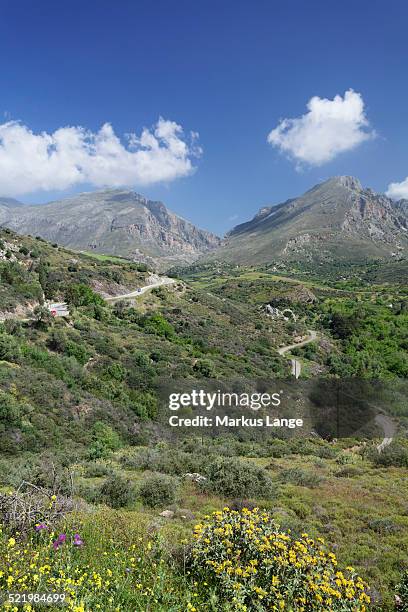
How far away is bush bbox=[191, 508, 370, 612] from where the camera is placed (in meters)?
4.12

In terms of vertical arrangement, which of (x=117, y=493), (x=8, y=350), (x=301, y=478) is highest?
(x=8, y=350)

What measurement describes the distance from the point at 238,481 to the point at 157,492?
259cm

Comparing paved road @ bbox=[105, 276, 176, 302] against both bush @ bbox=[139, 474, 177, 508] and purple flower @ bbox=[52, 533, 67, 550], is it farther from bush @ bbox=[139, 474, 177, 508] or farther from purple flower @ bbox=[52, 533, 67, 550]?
purple flower @ bbox=[52, 533, 67, 550]

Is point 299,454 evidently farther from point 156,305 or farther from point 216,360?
point 156,305

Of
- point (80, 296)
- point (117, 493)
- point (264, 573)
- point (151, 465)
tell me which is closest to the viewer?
point (264, 573)

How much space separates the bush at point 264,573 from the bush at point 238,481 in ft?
20.1

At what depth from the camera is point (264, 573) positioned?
15.0 feet

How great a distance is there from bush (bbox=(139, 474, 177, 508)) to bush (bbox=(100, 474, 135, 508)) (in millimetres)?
433

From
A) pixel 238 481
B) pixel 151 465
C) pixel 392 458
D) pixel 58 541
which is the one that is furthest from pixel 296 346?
pixel 58 541

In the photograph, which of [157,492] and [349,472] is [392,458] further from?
[157,492]

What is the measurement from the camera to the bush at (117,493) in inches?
370

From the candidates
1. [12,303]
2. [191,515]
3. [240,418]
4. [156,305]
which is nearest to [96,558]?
[191,515]

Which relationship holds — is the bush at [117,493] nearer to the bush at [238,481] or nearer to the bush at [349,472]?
the bush at [238,481]

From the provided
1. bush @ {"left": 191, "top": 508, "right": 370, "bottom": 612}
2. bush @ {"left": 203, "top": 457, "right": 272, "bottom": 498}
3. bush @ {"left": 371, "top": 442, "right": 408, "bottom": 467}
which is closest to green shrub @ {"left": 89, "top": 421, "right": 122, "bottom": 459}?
bush @ {"left": 203, "top": 457, "right": 272, "bottom": 498}
